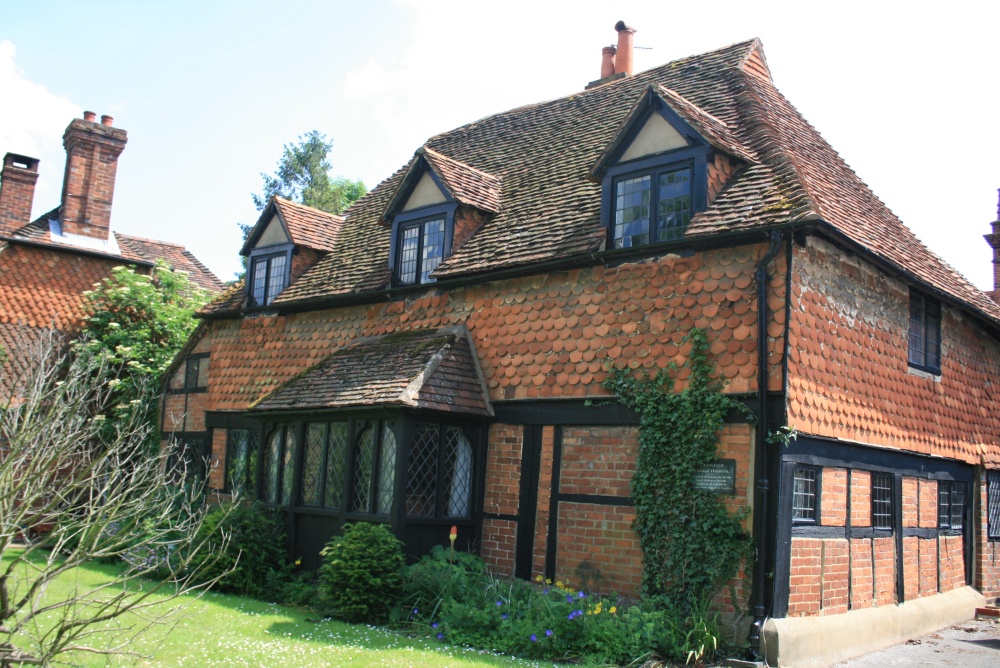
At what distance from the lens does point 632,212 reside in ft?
41.0

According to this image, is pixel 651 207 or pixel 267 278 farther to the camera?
pixel 267 278

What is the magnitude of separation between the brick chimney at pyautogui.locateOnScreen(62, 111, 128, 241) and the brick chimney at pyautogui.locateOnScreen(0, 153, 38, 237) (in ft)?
4.78

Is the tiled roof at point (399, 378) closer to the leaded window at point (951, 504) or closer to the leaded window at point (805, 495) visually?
the leaded window at point (805, 495)

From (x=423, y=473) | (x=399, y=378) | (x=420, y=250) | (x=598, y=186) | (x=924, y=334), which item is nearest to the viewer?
(x=423, y=473)

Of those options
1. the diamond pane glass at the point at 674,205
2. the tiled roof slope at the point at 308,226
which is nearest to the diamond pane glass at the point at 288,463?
the tiled roof slope at the point at 308,226

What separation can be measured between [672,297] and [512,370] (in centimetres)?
287

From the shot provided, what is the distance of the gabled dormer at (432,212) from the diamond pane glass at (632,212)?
321 centimetres

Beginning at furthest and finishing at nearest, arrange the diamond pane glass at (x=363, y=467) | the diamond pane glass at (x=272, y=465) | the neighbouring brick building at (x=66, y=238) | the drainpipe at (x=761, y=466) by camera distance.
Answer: the neighbouring brick building at (x=66, y=238) → the diamond pane glass at (x=272, y=465) → the diamond pane glass at (x=363, y=467) → the drainpipe at (x=761, y=466)

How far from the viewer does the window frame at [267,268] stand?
18.0 metres

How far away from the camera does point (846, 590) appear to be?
11117mm

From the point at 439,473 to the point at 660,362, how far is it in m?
3.68

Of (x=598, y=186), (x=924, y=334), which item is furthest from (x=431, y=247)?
(x=924, y=334)

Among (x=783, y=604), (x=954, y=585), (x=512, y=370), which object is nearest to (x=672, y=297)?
(x=512, y=370)

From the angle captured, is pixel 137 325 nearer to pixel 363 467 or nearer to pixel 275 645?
pixel 363 467
